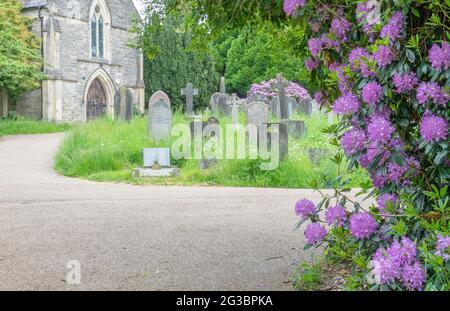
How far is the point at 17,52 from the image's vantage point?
22531 millimetres

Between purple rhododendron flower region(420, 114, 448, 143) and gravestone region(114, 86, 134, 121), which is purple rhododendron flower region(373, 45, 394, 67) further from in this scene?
gravestone region(114, 86, 134, 121)

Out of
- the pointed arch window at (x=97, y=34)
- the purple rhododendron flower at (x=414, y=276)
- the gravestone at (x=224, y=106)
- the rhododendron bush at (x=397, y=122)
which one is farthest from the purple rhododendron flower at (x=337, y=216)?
the pointed arch window at (x=97, y=34)

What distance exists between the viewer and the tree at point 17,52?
2144 centimetres

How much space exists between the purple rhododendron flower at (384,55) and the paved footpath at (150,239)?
63.8 inches

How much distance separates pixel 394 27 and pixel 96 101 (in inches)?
1034

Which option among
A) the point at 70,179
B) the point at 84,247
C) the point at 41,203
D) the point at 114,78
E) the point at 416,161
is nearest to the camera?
the point at 416,161

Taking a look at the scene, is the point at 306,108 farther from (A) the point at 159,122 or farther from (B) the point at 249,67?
(B) the point at 249,67

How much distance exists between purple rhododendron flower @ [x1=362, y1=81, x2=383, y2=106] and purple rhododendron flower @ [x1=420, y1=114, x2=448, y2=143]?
25cm

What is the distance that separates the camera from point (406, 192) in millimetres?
2539

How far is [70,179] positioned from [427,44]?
31.3 ft

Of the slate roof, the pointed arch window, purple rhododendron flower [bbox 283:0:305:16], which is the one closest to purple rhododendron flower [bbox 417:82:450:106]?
purple rhododendron flower [bbox 283:0:305:16]

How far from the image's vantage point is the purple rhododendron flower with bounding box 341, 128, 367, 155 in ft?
8.11
